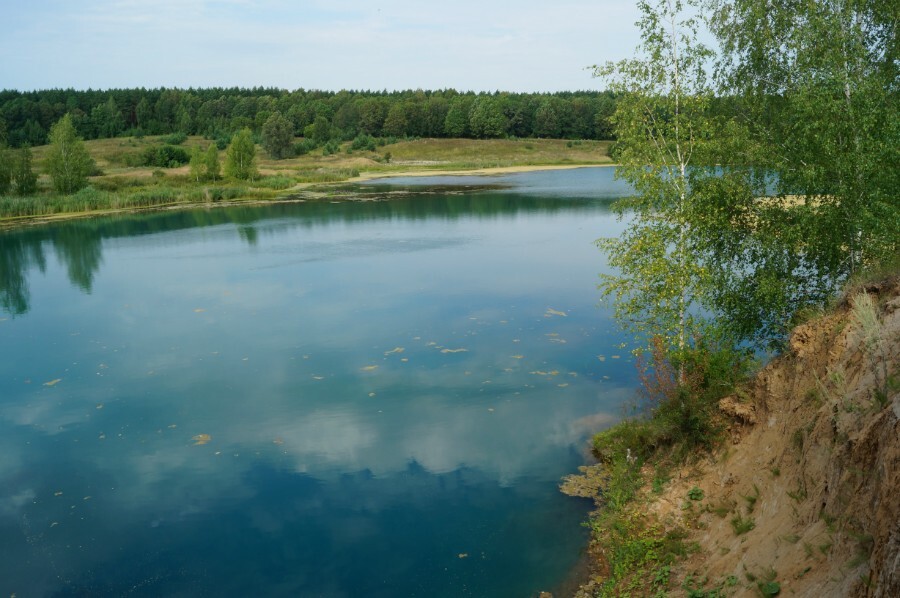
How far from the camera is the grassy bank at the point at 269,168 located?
205 ft

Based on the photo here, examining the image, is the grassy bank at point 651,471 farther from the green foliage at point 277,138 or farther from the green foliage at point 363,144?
the green foliage at point 363,144

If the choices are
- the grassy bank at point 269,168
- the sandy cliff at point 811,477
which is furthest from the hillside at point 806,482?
the grassy bank at point 269,168

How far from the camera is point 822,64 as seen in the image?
557 inches

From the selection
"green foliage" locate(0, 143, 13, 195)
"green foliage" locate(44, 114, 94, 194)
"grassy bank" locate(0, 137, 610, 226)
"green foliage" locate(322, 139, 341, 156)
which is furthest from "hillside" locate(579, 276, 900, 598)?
"green foliage" locate(322, 139, 341, 156)

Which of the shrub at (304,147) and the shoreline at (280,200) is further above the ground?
the shrub at (304,147)

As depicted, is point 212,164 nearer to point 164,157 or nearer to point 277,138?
point 164,157

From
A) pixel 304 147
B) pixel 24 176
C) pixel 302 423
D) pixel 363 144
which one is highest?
pixel 363 144

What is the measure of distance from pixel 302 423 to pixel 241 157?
6779 cm

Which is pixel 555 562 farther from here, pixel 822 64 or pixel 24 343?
Result: pixel 24 343

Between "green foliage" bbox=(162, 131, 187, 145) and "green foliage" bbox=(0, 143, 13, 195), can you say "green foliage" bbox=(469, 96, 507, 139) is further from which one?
"green foliage" bbox=(0, 143, 13, 195)

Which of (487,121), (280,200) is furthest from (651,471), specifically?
(487,121)

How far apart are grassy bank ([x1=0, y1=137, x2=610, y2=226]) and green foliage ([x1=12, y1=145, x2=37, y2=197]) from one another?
1462 mm

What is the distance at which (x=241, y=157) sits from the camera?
7956cm

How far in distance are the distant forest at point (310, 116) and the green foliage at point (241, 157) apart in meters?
43.5
